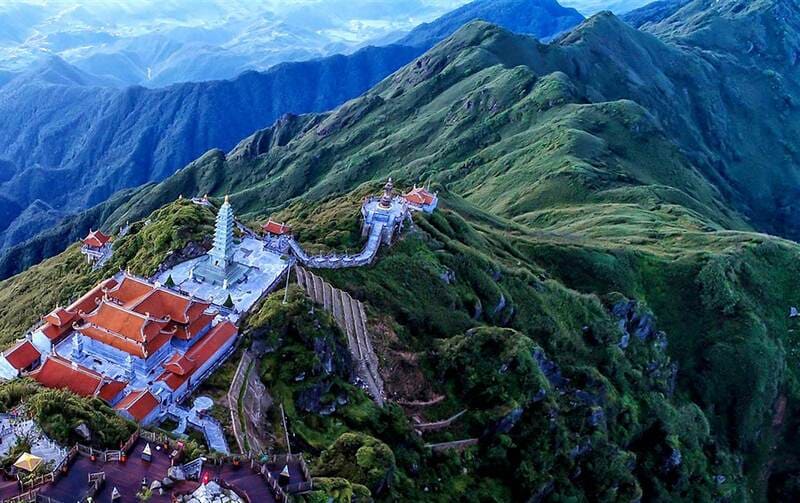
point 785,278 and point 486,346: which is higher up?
point 486,346

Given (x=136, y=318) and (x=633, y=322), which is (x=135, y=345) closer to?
(x=136, y=318)

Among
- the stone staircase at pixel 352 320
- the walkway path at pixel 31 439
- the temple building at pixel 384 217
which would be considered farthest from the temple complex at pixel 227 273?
the walkway path at pixel 31 439

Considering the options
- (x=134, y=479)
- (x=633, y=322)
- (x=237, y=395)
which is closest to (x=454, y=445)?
(x=237, y=395)

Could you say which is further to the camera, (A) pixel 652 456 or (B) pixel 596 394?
(A) pixel 652 456

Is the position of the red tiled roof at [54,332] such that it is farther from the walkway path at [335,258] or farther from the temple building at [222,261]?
the walkway path at [335,258]

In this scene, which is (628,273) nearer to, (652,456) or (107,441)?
(652,456)

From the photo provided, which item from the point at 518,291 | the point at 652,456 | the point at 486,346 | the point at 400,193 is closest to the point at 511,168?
the point at 400,193
